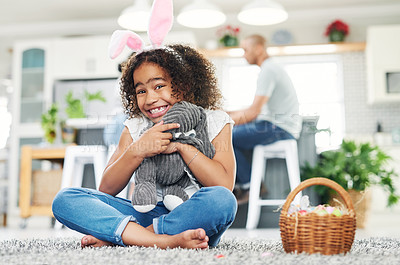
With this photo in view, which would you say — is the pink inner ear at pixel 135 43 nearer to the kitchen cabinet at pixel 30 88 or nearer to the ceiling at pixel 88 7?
the ceiling at pixel 88 7

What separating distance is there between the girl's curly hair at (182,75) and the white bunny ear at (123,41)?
4cm

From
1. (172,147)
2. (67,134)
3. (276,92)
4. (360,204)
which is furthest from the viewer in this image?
(67,134)

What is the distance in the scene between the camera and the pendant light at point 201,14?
330cm

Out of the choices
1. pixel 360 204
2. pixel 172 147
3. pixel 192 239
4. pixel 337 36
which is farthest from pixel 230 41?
pixel 192 239

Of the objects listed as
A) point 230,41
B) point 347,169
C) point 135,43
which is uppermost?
point 230,41

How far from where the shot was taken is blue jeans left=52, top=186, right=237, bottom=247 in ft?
3.90

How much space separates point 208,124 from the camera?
1435 millimetres

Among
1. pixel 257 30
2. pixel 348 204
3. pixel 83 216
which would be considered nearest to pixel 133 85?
pixel 83 216

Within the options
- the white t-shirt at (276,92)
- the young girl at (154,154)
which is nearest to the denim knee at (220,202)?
the young girl at (154,154)

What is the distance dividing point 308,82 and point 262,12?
2.12 m

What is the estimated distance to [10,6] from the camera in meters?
5.01

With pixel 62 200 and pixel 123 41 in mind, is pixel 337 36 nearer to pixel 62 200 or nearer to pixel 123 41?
pixel 123 41

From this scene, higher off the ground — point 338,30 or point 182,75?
point 338,30

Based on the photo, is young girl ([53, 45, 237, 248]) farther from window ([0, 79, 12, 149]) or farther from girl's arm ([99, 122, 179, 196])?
window ([0, 79, 12, 149])
